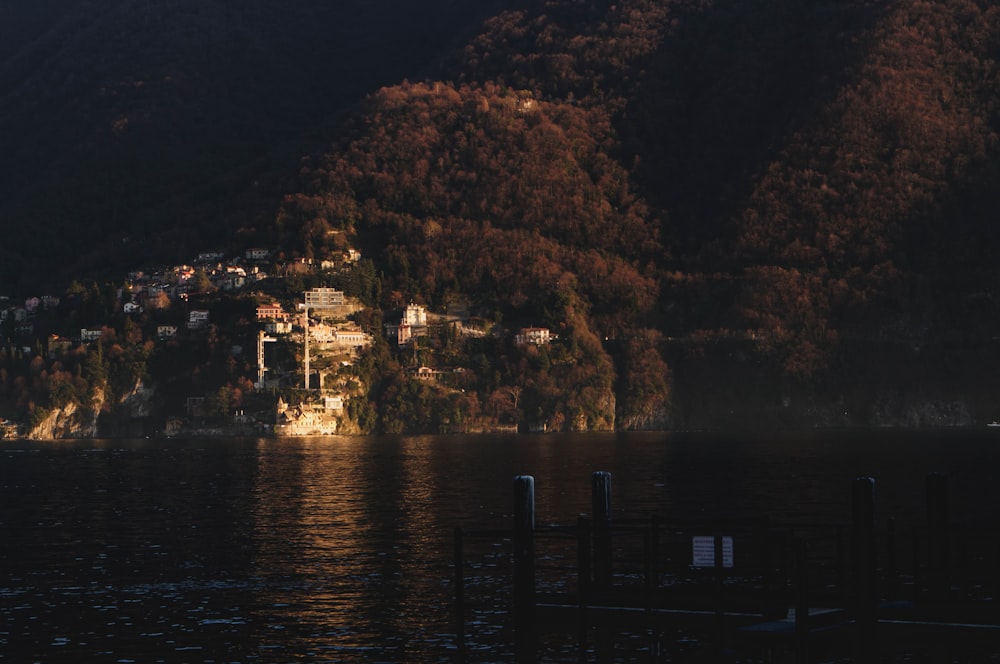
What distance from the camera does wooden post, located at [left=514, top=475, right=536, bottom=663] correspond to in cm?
4022

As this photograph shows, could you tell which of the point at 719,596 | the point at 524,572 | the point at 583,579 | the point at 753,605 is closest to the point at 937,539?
the point at 753,605

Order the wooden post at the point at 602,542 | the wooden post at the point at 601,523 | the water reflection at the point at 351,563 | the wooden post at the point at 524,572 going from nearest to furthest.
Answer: the wooden post at the point at 524,572 < the wooden post at the point at 602,542 < the wooden post at the point at 601,523 < the water reflection at the point at 351,563

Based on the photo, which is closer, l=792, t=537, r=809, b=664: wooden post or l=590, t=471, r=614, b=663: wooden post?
l=792, t=537, r=809, b=664: wooden post

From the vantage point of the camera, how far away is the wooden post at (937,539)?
4031cm

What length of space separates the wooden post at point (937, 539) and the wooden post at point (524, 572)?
9.59 meters

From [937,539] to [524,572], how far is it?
419 inches

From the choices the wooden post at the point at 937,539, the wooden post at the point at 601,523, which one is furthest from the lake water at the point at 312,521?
the wooden post at the point at 937,539

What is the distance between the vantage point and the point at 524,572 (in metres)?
40.4

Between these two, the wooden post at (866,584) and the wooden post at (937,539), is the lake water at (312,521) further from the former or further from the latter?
the wooden post at (937,539)

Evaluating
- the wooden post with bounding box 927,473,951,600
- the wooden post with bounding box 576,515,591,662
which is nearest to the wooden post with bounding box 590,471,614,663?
the wooden post with bounding box 576,515,591,662

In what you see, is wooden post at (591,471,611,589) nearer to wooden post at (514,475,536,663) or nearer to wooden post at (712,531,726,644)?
wooden post at (514,475,536,663)

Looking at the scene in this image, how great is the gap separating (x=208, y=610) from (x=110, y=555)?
55.5ft

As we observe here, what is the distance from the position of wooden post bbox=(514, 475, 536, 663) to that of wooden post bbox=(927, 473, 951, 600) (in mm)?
9586

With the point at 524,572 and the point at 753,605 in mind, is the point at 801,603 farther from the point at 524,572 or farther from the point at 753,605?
the point at 524,572
